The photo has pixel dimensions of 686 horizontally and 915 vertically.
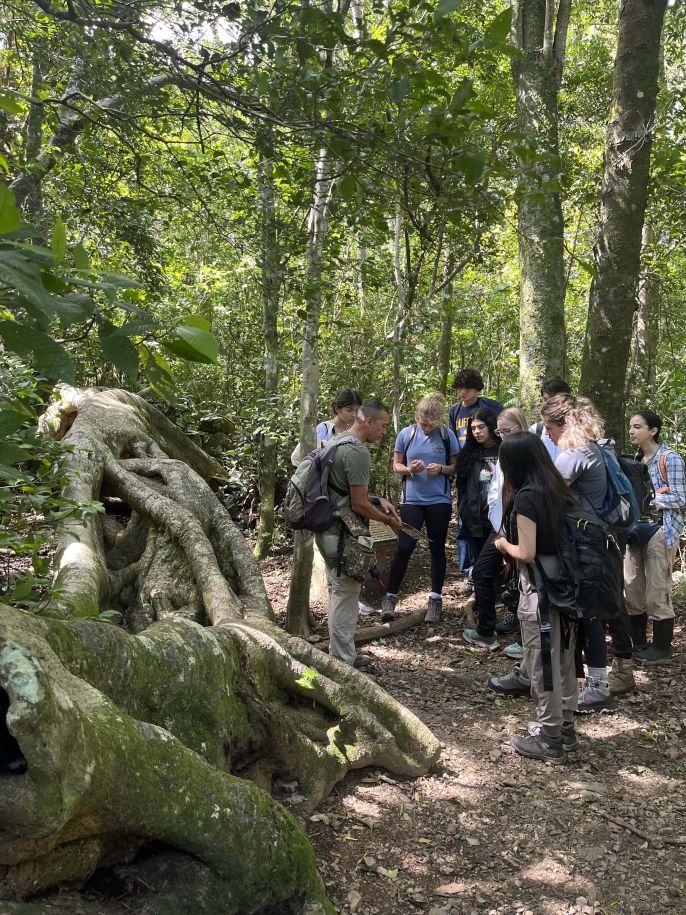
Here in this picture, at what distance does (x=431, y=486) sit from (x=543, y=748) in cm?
301

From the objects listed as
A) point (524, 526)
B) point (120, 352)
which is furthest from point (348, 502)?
point (120, 352)

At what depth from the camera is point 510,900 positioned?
11.0ft

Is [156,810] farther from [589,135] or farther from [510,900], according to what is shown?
[589,135]

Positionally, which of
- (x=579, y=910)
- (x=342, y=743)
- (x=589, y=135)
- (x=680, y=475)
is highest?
(x=589, y=135)

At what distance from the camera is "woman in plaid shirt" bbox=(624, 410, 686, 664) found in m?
6.00

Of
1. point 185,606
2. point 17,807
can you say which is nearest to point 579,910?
point 17,807

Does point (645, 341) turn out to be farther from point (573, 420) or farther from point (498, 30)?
point (498, 30)

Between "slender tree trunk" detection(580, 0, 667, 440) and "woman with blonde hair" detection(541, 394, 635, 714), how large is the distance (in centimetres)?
146

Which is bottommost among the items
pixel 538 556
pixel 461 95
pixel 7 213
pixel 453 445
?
pixel 538 556

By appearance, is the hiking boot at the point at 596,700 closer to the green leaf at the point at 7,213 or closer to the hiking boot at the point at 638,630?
the hiking boot at the point at 638,630

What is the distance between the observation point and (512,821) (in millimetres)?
3971

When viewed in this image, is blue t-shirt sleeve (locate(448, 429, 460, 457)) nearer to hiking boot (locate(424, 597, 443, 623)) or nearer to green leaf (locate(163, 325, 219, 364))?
hiking boot (locate(424, 597, 443, 623))

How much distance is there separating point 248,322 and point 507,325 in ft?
19.2

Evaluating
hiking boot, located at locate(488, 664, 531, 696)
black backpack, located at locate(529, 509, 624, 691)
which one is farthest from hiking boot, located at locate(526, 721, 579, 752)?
hiking boot, located at locate(488, 664, 531, 696)
